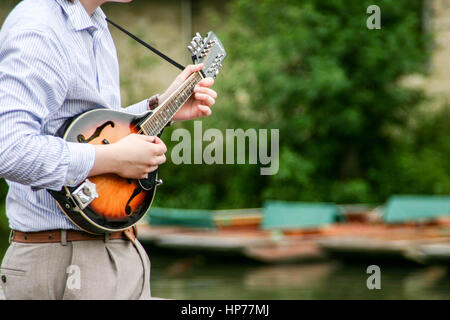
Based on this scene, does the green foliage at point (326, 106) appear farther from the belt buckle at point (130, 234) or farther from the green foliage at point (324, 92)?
the belt buckle at point (130, 234)

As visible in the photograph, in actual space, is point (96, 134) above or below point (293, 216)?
below

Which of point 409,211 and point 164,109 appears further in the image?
point 409,211

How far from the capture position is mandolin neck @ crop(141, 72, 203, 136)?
5.22ft

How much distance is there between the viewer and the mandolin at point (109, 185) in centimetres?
138

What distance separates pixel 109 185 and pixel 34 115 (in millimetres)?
258

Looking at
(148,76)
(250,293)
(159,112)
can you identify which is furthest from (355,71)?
(159,112)

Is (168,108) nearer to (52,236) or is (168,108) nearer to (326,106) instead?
(52,236)

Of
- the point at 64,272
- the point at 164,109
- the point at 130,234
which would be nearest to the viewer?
the point at 64,272

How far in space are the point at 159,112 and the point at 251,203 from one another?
1009cm

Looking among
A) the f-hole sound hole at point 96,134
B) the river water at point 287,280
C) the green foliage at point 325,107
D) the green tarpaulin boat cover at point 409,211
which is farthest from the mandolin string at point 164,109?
the green foliage at point 325,107

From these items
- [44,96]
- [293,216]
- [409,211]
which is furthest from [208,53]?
[409,211]

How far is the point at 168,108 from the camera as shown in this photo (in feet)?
5.47

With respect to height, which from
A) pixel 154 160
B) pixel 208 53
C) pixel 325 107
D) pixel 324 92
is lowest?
pixel 154 160
